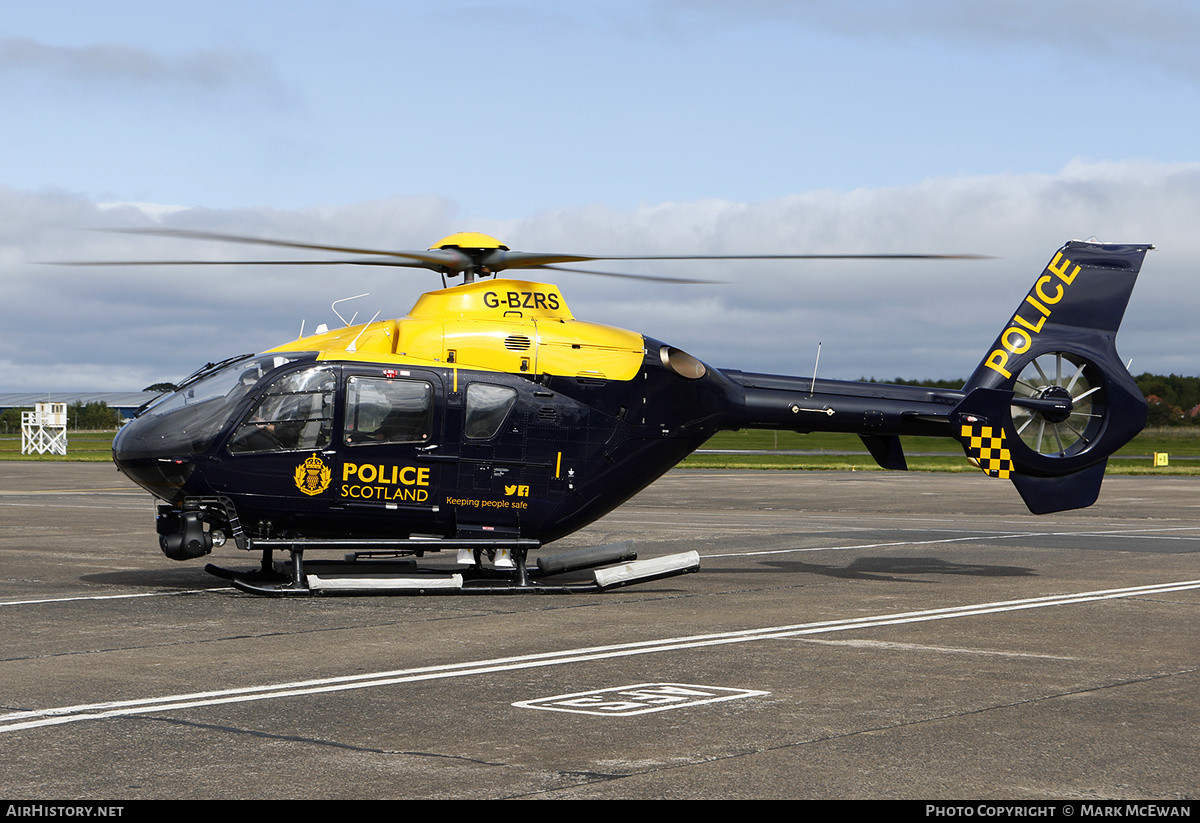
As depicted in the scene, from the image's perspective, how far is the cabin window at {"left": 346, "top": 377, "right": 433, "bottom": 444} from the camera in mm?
14750

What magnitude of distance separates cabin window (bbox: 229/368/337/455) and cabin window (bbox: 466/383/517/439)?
1.70 m

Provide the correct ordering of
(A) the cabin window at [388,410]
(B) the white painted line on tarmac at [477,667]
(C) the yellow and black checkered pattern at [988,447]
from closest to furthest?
(B) the white painted line on tarmac at [477,667] < (A) the cabin window at [388,410] < (C) the yellow and black checkered pattern at [988,447]

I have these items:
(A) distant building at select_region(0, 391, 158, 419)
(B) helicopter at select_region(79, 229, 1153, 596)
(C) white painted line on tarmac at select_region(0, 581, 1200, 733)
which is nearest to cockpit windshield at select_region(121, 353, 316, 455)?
(B) helicopter at select_region(79, 229, 1153, 596)

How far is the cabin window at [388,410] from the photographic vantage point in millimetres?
14750

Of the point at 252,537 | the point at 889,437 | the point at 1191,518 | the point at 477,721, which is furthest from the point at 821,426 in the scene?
the point at 1191,518

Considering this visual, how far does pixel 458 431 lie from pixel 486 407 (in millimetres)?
469

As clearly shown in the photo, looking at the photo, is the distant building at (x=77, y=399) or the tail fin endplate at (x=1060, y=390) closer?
the tail fin endplate at (x=1060, y=390)

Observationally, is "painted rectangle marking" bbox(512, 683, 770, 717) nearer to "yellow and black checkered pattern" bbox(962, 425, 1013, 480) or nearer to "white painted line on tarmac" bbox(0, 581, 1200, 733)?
"white painted line on tarmac" bbox(0, 581, 1200, 733)

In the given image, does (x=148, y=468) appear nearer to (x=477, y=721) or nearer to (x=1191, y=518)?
(x=477, y=721)

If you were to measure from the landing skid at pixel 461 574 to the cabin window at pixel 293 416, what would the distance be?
4.05 feet

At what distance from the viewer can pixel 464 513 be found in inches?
598

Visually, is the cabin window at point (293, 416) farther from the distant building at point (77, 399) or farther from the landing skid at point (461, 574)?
the distant building at point (77, 399)

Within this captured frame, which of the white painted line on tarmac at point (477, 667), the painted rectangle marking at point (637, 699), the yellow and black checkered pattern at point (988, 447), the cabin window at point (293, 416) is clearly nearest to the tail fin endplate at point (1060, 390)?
the yellow and black checkered pattern at point (988, 447)

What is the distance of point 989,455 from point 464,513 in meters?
7.88
